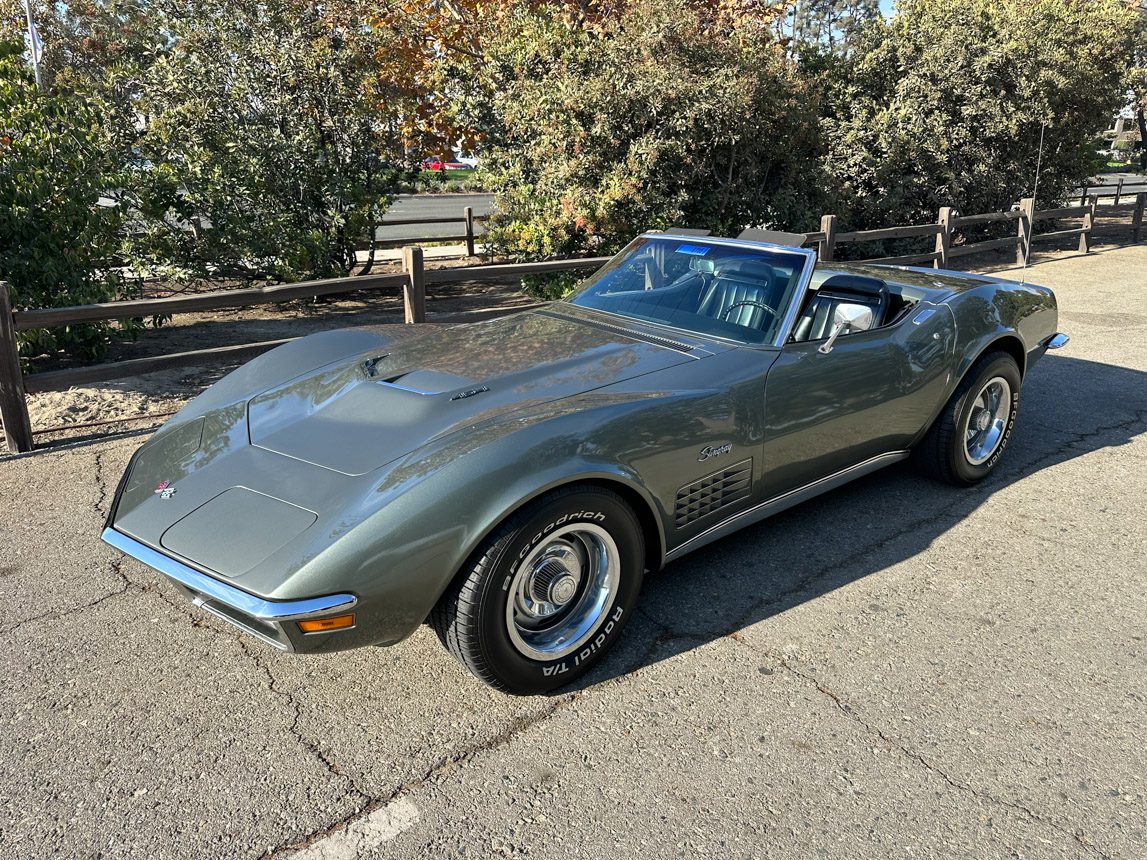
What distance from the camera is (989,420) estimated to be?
187 inches

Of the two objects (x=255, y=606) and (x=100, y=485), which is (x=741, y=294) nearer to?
(x=255, y=606)

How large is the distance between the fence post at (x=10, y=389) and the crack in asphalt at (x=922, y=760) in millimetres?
4494

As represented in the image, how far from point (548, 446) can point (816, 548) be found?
178 cm

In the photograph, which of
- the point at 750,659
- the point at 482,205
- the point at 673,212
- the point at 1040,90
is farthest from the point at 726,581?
the point at 482,205

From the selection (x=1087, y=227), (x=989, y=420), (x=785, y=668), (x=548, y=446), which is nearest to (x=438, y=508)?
(x=548, y=446)

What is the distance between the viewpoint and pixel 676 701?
282cm

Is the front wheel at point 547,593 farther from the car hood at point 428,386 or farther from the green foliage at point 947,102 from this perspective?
the green foliage at point 947,102

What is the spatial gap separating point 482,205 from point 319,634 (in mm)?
31023

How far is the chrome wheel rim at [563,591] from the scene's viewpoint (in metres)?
2.74

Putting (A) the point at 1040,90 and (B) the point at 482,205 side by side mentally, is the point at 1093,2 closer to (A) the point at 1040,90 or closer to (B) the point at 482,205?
(A) the point at 1040,90

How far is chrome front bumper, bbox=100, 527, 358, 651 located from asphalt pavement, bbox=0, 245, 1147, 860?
1.44 feet

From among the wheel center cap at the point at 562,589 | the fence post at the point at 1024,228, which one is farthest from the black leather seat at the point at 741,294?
the fence post at the point at 1024,228

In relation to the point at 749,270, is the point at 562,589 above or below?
below

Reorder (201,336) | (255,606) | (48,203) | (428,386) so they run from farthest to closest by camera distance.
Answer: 1. (201,336)
2. (48,203)
3. (428,386)
4. (255,606)
